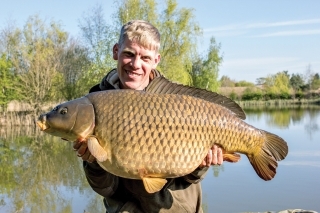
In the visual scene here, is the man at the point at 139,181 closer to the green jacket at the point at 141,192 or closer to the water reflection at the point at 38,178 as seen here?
the green jacket at the point at 141,192

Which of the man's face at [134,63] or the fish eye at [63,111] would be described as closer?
the fish eye at [63,111]

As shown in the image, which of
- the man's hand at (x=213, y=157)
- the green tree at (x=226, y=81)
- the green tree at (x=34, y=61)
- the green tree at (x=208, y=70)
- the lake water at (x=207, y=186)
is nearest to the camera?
the man's hand at (x=213, y=157)

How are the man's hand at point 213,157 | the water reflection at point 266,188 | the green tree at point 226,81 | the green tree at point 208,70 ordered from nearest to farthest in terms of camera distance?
1. the man's hand at point 213,157
2. the water reflection at point 266,188
3. the green tree at point 208,70
4. the green tree at point 226,81

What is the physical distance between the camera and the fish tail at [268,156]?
1803 millimetres

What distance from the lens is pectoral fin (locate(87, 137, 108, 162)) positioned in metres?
1.51

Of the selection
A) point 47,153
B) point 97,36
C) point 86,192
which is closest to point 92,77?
point 97,36

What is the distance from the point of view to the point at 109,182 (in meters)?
1.78

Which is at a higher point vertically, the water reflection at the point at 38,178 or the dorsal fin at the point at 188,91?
the dorsal fin at the point at 188,91

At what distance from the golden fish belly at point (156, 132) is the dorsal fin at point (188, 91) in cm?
4

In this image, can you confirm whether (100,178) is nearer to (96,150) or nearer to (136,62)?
(96,150)

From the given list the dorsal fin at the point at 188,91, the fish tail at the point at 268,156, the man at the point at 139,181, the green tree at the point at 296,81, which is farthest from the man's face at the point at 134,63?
the green tree at the point at 296,81

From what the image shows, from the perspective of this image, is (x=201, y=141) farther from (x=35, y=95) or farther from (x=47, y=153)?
(x=35, y=95)

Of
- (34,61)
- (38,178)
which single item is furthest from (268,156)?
(34,61)

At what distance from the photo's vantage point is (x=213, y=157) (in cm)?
168
